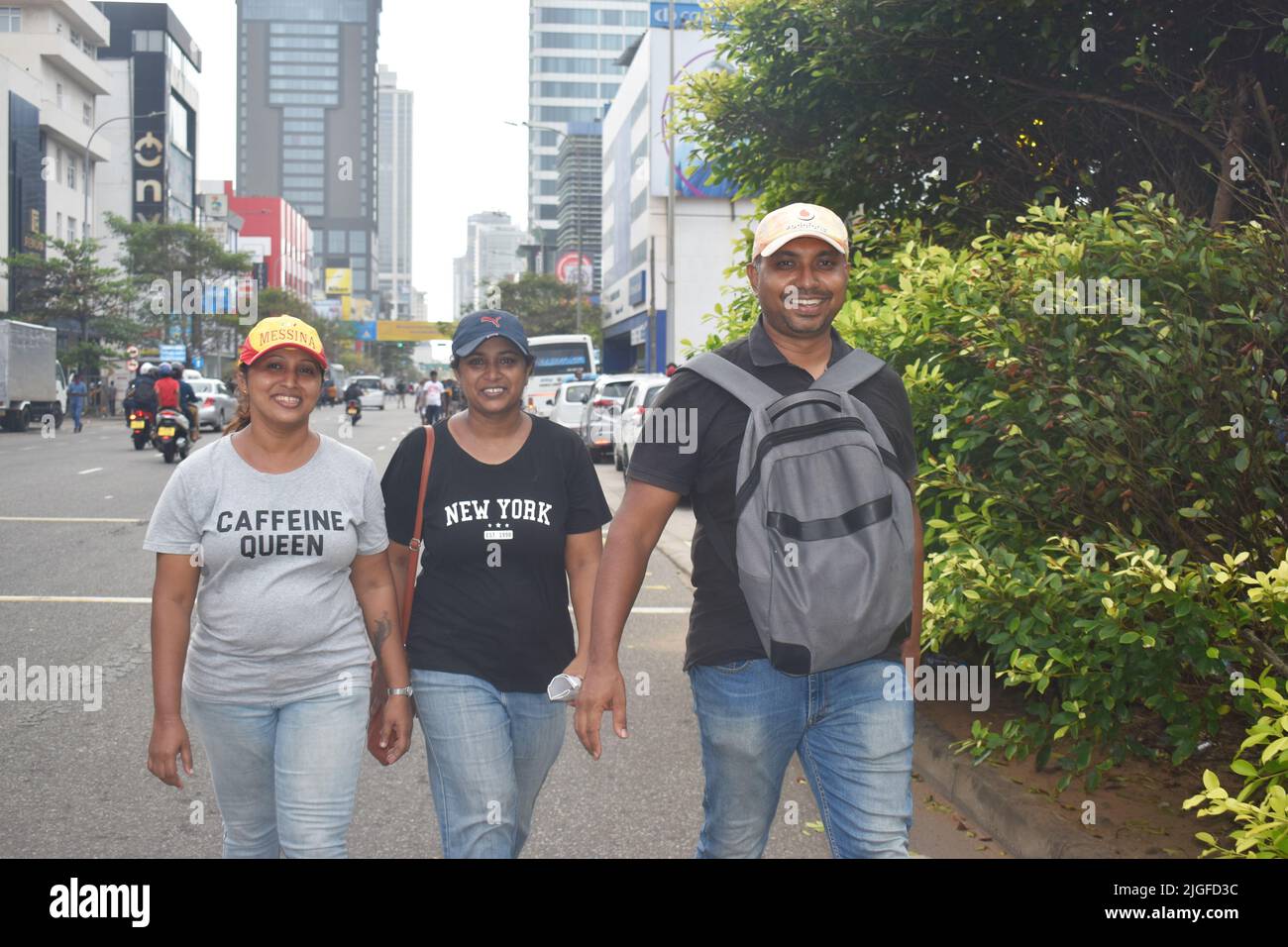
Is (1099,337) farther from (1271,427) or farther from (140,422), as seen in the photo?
(140,422)

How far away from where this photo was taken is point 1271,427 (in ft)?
14.9

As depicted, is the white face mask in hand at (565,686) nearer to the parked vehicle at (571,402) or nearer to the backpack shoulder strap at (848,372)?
the backpack shoulder strap at (848,372)

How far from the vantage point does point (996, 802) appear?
16.6 feet

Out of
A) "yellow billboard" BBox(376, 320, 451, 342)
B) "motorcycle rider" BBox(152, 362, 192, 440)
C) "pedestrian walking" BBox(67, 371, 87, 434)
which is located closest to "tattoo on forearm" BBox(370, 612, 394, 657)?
"motorcycle rider" BBox(152, 362, 192, 440)

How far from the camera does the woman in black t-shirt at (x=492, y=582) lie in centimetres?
349

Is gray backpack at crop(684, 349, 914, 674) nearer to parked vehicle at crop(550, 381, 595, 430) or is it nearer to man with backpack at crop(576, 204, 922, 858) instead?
man with backpack at crop(576, 204, 922, 858)

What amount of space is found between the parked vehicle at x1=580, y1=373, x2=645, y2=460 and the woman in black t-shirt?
21.4 meters

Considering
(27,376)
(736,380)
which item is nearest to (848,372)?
(736,380)

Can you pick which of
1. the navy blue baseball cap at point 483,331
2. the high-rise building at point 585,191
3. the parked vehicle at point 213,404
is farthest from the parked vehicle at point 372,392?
the navy blue baseball cap at point 483,331

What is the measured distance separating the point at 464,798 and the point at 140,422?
26.0m

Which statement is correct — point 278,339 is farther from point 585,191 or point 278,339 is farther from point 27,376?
point 585,191
